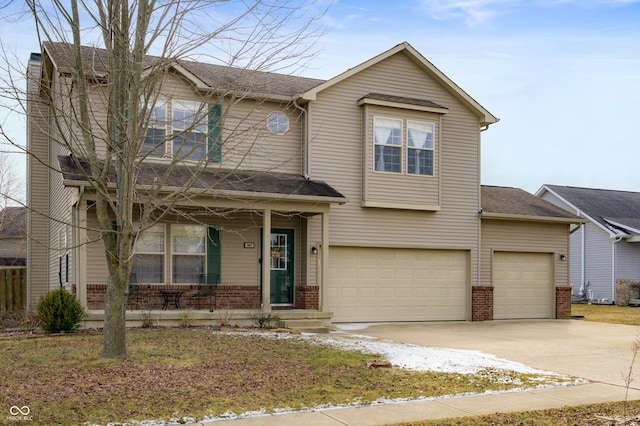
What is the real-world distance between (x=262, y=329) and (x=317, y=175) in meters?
4.78

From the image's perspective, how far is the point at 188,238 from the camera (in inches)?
655

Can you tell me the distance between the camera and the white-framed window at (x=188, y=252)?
54.0ft

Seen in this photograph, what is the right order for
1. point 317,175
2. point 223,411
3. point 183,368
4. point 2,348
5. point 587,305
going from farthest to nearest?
1. point 587,305
2. point 317,175
3. point 2,348
4. point 183,368
5. point 223,411

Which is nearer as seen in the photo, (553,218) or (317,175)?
(317,175)

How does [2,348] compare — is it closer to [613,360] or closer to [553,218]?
[613,360]

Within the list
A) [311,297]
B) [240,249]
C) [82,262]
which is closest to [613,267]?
[311,297]

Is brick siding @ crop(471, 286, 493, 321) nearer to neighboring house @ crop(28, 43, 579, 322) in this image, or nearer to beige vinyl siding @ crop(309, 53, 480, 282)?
neighboring house @ crop(28, 43, 579, 322)

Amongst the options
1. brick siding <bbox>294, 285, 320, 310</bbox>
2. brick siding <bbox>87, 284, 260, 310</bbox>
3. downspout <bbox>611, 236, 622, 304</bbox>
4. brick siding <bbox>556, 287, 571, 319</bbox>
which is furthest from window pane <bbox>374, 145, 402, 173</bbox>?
downspout <bbox>611, 236, 622, 304</bbox>

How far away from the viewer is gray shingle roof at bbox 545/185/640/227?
103ft

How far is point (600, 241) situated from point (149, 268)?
73.7 ft

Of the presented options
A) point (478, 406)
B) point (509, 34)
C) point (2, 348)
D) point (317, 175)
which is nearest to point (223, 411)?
point (478, 406)

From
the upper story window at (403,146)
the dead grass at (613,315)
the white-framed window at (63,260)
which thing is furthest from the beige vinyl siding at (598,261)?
the white-framed window at (63,260)

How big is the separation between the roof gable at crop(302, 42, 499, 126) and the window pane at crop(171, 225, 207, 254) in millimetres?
4452

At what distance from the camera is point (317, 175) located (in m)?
17.8
